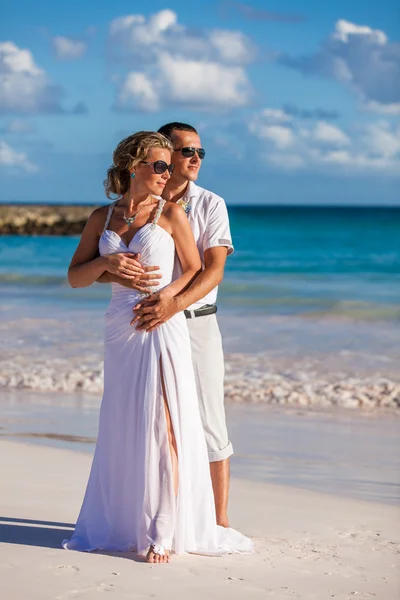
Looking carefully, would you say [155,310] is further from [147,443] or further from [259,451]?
[259,451]

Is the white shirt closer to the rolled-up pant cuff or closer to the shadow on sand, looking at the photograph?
the rolled-up pant cuff

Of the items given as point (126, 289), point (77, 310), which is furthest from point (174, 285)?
point (77, 310)

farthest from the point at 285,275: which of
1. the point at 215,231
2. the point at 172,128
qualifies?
the point at 215,231

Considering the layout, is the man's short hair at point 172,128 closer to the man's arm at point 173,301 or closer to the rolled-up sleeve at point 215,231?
the rolled-up sleeve at point 215,231

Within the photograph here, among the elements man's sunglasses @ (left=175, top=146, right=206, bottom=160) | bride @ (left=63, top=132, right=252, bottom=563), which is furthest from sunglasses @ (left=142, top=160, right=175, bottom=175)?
man's sunglasses @ (left=175, top=146, right=206, bottom=160)

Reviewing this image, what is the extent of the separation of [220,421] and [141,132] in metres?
1.36

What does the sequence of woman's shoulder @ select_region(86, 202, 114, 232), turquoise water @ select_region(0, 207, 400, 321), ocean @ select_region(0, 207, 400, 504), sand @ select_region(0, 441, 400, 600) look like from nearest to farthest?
sand @ select_region(0, 441, 400, 600) → woman's shoulder @ select_region(86, 202, 114, 232) → ocean @ select_region(0, 207, 400, 504) → turquoise water @ select_region(0, 207, 400, 321)

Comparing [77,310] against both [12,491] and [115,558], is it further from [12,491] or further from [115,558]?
[115,558]

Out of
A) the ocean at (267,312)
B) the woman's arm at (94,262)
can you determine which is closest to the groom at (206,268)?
the woman's arm at (94,262)

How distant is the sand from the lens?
380cm

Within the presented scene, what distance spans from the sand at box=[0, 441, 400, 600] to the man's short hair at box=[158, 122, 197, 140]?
1.89m

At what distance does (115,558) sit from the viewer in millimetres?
4117

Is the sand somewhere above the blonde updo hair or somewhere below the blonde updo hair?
below

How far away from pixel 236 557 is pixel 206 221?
1474 millimetres
